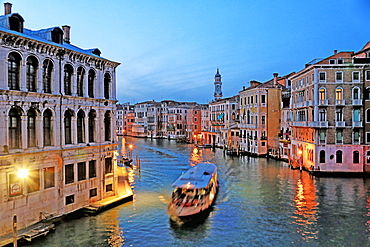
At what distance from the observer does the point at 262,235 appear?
14789 millimetres

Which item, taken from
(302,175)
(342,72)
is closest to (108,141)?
(302,175)

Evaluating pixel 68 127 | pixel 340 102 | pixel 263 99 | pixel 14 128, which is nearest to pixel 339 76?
pixel 340 102

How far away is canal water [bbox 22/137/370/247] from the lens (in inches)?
549

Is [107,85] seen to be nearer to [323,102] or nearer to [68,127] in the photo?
[68,127]

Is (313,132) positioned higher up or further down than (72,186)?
higher up

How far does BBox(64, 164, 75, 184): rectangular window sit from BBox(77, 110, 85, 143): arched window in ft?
4.91

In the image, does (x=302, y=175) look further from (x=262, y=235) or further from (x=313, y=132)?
(x=262, y=235)

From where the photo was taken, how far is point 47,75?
49.1 feet

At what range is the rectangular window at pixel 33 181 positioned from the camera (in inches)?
543

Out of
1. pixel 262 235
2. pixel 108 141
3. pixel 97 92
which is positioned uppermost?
pixel 97 92

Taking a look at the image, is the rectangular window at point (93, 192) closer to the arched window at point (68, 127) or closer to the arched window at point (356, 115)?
the arched window at point (68, 127)

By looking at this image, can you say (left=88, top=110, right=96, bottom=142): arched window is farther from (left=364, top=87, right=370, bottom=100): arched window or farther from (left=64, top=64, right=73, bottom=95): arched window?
(left=364, top=87, right=370, bottom=100): arched window

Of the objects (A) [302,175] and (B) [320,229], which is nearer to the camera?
(B) [320,229]

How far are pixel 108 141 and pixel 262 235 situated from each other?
9995 mm
